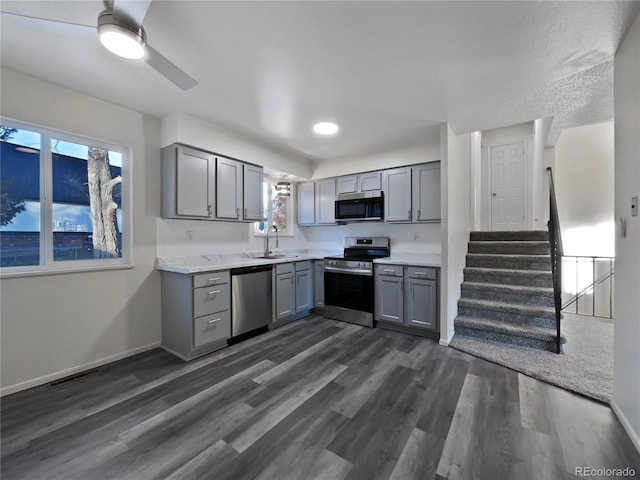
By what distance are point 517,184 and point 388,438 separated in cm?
517

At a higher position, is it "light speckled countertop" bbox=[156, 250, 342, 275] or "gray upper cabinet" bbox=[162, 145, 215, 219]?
"gray upper cabinet" bbox=[162, 145, 215, 219]

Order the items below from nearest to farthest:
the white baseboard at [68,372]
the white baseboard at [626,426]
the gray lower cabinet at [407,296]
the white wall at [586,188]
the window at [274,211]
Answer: the white baseboard at [626,426] → the white baseboard at [68,372] → the gray lower cabinet at [407,296] → the window at [274,211] → the white wall at [586,188]

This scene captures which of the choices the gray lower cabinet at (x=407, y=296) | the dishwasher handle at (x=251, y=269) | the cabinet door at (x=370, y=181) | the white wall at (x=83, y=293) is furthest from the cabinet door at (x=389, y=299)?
the white wall at (x=83, y=293)

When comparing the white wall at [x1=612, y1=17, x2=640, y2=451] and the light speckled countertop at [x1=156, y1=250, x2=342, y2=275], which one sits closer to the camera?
the white wall at [x1=612, y1=17, x2=640, y2=451]

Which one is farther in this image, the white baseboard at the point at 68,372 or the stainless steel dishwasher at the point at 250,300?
the stainless steel dishwasher at the point at 250,300

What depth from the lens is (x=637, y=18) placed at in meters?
1.56

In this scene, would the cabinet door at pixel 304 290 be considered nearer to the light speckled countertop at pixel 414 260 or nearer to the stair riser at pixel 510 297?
the light speckled countertop at pixel 414 260

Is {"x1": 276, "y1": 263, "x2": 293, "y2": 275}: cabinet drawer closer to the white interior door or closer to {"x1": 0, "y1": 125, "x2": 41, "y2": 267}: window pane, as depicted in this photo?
{"x1": 0, "y1": 125, "x2": 41, "y2": 267}: window pane

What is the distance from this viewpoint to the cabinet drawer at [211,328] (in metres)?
2.76

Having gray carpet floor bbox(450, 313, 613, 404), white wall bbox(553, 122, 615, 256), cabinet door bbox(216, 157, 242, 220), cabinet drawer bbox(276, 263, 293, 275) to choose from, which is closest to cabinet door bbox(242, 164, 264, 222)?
cabinet door bbox(216, 157, 242, 220)

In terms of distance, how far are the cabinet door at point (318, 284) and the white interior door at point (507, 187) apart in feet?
11.7

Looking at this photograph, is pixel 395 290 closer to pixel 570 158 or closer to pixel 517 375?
pixel 517 375

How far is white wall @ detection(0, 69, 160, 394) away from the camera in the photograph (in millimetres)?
2164

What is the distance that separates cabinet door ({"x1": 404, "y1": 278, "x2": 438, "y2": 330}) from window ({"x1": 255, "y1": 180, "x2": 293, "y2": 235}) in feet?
7.85
